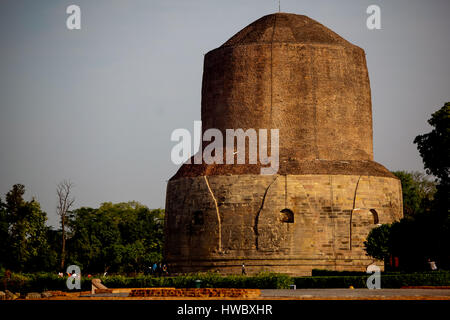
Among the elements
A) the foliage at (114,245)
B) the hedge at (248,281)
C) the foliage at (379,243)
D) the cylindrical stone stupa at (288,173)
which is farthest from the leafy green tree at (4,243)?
the foliage at (379,243)

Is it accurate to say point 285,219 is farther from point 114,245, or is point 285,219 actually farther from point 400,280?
point 114,245

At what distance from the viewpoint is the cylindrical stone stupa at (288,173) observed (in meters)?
34.6

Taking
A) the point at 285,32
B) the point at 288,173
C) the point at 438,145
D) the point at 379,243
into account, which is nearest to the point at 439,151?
the point at 438,145

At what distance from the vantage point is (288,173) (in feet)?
116

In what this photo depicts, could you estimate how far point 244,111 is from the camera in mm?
37469

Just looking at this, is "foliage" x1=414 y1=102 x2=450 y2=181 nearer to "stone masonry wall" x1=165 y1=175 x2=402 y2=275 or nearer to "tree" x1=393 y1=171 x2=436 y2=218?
"stone masonry wall" x1=165 y1=175 x2=402 y2=275

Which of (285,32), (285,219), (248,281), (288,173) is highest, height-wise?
(285,32)

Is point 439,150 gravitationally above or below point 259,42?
below

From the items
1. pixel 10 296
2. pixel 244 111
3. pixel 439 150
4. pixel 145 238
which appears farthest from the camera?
pixel 145 238

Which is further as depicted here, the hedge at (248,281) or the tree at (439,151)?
the tree at (439,151)

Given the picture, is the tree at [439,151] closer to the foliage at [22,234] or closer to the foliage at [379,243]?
the foliage at [379,243]
